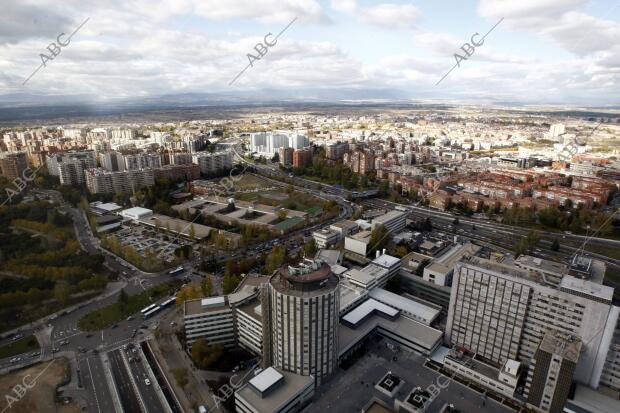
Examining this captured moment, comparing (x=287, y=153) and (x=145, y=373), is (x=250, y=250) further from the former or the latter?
(x=287, y=153)

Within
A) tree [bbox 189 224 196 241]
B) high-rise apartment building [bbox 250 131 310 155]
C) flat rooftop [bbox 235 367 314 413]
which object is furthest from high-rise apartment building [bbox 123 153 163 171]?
flat rooftop [bbox 235 367 314 413]

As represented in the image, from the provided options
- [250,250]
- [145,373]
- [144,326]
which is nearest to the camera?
[145,373]

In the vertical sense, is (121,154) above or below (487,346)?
above

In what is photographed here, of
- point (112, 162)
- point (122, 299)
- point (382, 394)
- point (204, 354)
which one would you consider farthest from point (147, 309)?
point (112, 162)

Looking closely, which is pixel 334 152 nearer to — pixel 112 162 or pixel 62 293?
pixel 112 162

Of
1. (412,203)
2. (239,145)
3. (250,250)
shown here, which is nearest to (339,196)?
(412,203)
